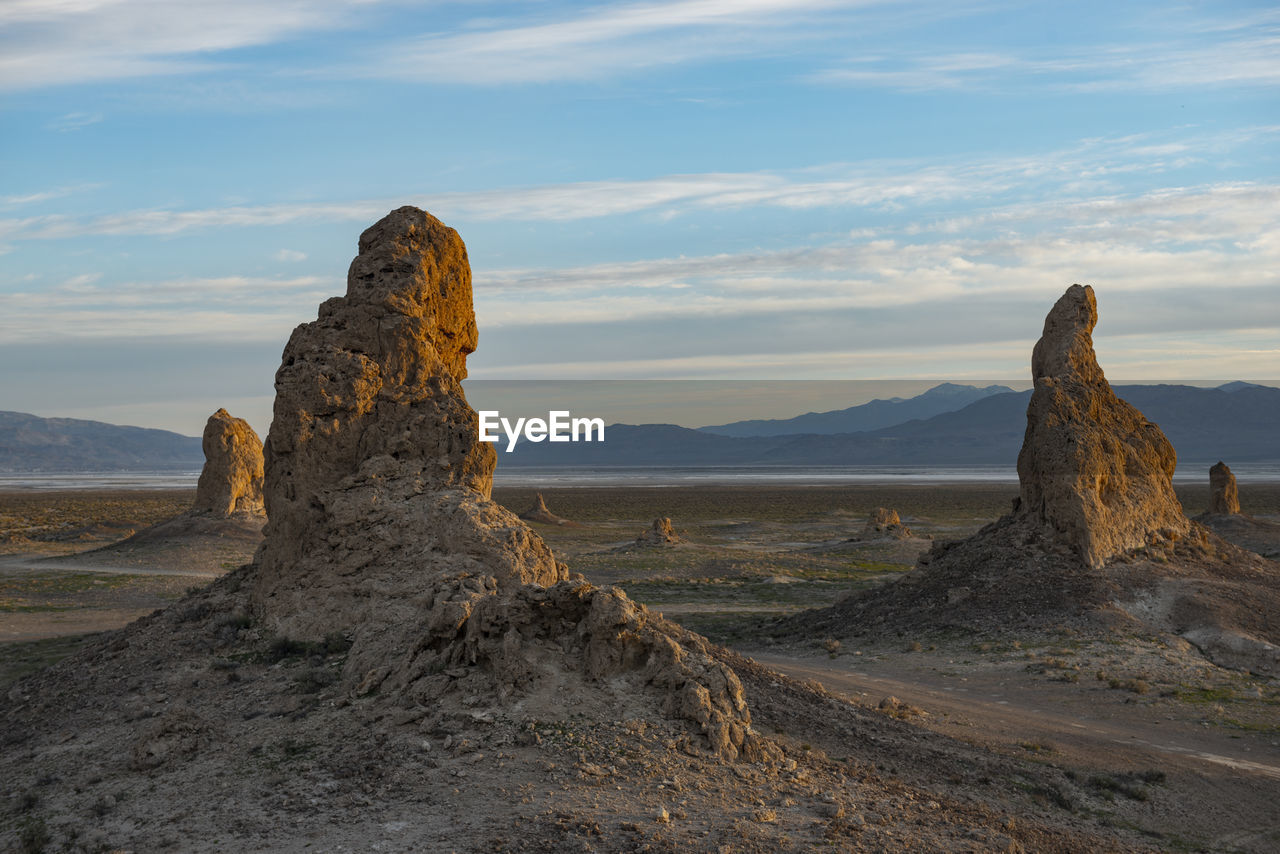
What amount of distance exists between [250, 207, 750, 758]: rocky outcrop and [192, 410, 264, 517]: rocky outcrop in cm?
2415

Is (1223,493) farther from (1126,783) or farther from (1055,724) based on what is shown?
(1126,783)

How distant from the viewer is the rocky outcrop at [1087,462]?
2031 cm

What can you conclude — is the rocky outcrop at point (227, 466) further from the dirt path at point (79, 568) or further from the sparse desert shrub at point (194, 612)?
the sparse desert shrub at point (194, 612)

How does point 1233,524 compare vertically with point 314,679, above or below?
below

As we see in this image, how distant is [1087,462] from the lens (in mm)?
20281

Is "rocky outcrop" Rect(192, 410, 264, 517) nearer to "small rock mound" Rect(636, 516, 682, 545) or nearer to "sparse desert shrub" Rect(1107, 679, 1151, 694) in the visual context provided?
"small rock mound" Rect(636, 516, 682, 545)

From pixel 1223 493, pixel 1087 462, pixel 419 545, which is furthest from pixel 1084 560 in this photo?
pixel 1223 493

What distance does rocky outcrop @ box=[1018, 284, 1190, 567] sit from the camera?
20.3m

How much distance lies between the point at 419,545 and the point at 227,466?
2799 centimetres

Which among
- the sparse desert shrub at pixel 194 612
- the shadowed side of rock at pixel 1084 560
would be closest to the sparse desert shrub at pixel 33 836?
the sparse desert shrub at pixel 194 612

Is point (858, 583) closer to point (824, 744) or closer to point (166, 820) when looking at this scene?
point (824, 744)

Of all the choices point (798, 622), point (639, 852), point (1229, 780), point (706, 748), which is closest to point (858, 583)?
point (798, 622)

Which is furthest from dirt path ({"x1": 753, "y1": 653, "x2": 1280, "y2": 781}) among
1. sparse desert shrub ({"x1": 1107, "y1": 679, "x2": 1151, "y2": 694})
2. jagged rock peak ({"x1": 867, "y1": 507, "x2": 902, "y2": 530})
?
jagged rock peak ({"x1": 867, "y1": 507, "x2": 902, "y2": 530})

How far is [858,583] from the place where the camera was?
33.1 meters
